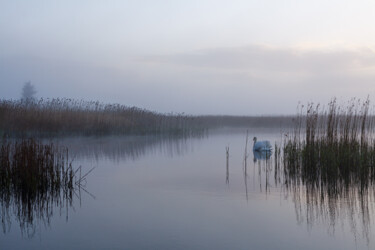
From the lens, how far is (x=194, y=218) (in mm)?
5230

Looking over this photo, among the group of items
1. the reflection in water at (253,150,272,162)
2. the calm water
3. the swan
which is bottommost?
the calm water

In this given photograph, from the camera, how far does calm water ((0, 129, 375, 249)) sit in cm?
433

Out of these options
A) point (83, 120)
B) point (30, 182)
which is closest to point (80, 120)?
point (83, 120)

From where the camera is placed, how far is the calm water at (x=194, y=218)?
4332mm

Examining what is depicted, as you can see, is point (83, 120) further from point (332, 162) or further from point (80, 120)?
point (332, 162)

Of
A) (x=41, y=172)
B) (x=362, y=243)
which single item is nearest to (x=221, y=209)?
(x=362, y=243)

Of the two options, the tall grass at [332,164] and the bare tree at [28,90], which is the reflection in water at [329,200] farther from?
the bare tree at [28,90]

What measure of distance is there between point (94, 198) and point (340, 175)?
14.0 ft

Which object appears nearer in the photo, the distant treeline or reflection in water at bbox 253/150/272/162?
reflection in water at bbox 253/150/272/162

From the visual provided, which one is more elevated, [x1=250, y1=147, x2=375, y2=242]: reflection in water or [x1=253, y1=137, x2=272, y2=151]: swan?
[x1=253, y1=137, x2=272, y2=151]: swan

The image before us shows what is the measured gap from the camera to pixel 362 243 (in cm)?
430

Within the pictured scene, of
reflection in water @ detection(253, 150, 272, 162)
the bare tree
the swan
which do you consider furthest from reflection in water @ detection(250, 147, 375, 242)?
the bare tree

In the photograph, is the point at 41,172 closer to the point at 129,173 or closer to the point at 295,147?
the point at 129,173

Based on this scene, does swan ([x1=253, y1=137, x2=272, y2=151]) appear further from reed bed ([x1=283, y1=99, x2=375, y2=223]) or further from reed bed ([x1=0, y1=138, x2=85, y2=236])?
reed bed ([x1=0, y1=138, x2=85, y2=236])
